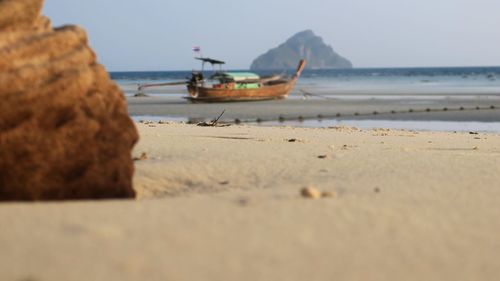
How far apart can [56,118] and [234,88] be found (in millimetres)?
28782

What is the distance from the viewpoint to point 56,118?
4016mm

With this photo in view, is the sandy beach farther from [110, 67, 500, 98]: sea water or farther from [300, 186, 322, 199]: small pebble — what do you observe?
[110, 67, 500, 98]: sea water

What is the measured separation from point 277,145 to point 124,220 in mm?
4607

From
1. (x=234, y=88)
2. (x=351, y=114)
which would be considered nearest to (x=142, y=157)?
(x=351, y=114)

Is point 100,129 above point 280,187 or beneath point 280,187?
above

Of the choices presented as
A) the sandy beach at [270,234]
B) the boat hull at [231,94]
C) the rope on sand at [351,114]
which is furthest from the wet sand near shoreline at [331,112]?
the sandy beach at [270,234]

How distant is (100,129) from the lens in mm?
4176

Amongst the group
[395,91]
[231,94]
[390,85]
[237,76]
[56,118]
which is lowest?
[390,85]

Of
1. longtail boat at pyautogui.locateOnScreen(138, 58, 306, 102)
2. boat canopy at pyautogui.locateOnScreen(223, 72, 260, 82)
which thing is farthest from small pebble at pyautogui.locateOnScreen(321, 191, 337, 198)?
boat canopy at pyautogui.locateOnScreen(223, 72, 260, 82)

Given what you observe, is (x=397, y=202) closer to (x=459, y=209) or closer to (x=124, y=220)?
(x=459, y=209)

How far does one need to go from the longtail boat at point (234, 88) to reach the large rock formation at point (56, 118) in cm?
2684

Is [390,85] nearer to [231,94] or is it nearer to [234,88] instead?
[234,88]

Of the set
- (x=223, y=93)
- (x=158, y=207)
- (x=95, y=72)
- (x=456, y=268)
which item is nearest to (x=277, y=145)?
(x=95, y=72)

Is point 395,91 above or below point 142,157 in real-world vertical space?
below
